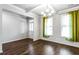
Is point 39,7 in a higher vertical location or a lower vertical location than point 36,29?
higher

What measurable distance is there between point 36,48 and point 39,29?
345mm

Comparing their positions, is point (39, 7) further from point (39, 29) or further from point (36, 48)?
point (36, 48)

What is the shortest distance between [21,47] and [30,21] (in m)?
0.49

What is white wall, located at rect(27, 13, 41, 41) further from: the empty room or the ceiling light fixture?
the ceiling light fixture

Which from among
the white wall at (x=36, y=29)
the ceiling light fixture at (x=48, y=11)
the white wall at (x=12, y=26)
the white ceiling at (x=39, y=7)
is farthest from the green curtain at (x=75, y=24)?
the white wall at (x=12, y=26)

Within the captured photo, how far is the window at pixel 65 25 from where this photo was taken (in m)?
1.54

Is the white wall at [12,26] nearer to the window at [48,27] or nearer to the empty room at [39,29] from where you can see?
the empty room at [39,29]

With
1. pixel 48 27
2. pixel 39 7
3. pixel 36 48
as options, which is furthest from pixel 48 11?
pixel 36 48

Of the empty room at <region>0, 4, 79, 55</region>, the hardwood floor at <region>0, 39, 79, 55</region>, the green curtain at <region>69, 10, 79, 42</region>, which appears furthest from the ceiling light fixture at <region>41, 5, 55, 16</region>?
the hardwood floor at <region>0, 39, 79, 55</region>

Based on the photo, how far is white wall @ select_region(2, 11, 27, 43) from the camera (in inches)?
60.0

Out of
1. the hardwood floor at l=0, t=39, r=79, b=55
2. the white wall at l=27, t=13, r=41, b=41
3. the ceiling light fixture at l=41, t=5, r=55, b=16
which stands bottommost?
the hardwood floor at l=0, t=39, r=79, b=55

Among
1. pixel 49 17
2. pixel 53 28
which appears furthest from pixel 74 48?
pixel 49 17

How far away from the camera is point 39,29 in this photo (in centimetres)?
163

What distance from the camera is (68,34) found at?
1558mm
